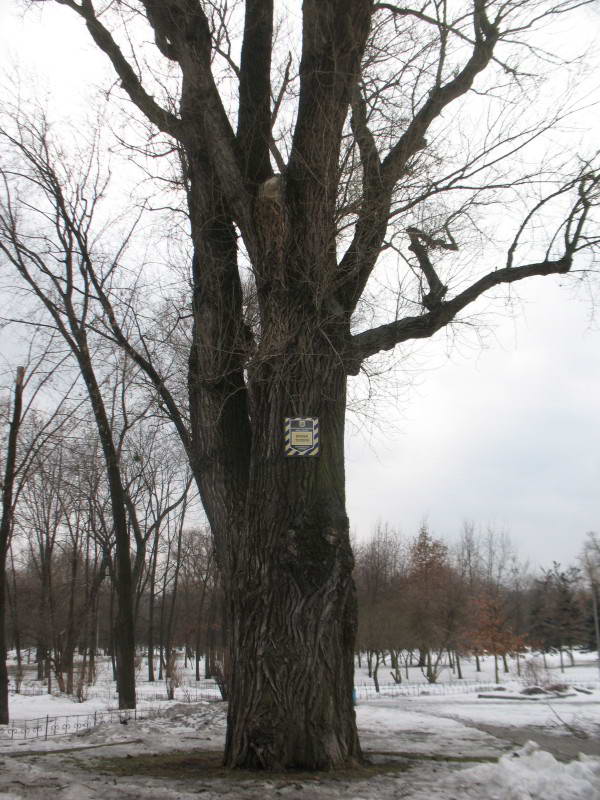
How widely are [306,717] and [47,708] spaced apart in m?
19.1

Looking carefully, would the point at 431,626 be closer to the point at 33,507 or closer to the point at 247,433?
the point at 33,507

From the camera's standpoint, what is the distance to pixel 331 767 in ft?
16.9

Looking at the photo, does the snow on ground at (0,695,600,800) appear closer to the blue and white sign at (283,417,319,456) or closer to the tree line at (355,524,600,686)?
the blue and white sign at (283,417,319,456)

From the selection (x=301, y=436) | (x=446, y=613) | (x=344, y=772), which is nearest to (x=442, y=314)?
(x=301, y=436)

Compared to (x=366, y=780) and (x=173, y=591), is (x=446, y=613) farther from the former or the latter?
(x=366, y=780)

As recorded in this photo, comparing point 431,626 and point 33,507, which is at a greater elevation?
point 33,507

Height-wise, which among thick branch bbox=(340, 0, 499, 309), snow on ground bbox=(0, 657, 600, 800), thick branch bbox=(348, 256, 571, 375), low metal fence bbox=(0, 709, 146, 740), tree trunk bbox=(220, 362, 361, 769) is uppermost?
thick branch bbox=(340, 0, 499, 309)

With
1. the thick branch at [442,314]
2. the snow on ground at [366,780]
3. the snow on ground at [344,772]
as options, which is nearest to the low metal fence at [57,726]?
the snow on ground at [344,772]

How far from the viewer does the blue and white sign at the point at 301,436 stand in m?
5.91

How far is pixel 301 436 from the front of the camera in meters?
5.96

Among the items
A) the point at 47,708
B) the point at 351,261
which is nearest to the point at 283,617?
the point at 351,261

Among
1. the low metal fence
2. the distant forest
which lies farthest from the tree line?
the low metal fence

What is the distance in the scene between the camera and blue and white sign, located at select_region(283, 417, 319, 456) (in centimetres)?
591

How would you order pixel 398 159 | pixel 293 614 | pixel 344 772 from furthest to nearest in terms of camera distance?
1. pixel 398 159
2. pixel 293 614
3. pixel 344 772
